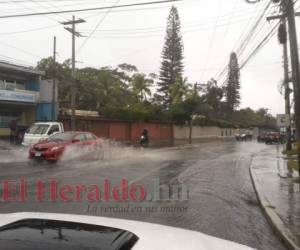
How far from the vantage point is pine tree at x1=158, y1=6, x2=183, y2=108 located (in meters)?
73.3

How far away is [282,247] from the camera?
6816mm

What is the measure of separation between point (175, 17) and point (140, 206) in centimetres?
6793

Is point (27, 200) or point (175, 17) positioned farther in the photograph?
point (175, 17)

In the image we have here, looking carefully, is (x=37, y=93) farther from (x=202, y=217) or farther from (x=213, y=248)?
(x=213, y=248)

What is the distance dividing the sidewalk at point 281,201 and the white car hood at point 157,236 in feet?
12.7

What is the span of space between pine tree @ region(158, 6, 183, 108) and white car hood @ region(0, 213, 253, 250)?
6978cm

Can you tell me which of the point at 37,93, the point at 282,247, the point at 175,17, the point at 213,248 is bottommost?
the point at 282,247

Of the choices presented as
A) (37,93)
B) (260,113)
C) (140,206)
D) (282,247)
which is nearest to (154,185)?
(140,206)

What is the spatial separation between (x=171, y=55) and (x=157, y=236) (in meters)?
72.0

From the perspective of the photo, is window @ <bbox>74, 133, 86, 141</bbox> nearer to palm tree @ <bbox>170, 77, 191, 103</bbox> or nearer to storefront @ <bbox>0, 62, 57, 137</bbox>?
storefront @ <bbox>0, 62, 57, 137</bbox>

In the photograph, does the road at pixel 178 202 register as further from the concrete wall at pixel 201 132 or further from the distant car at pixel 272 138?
the concrete wall at pixel 201 132

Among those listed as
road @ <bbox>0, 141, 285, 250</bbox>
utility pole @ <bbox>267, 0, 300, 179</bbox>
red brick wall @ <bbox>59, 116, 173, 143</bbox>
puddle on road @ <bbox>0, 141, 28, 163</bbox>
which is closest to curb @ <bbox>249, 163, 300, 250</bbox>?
road @ <bbox>0, 141, 285, 250</bbox>

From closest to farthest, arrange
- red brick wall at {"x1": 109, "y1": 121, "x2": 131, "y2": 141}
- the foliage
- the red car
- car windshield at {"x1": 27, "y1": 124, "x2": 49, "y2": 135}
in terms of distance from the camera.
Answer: the red car
car windshield at {"x1": 27, "y1": 124, "x2": 49, "y2": 135}
red brick wall at {"x1": 109, "y1": 121, "x2": 131, "y2": 141}
the foliage

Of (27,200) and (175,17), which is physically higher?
(175,17)
